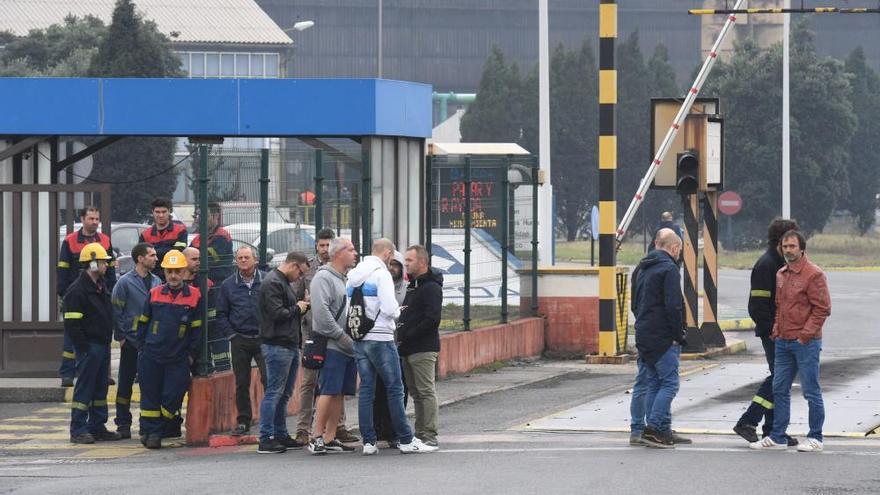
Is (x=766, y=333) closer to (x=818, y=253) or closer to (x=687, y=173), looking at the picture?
(x=687, y=173)

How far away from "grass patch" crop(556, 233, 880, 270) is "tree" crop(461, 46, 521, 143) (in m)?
6.50

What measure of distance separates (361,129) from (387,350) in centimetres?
559

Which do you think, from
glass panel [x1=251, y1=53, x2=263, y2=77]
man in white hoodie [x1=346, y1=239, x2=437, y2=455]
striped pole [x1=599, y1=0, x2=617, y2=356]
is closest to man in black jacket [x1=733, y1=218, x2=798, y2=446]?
man in white hoodie [x1=346, y1=239, x2=437, y2=455]

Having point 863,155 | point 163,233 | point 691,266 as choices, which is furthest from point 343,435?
point 863,155

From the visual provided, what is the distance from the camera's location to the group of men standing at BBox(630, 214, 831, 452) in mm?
12508

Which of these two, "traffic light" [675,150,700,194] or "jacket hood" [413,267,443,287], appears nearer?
"jacket hood" [413,267,443,287]

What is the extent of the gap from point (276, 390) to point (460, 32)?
346ft

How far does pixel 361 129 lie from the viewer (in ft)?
59.1

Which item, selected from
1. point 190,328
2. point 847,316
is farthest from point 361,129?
point 847,316

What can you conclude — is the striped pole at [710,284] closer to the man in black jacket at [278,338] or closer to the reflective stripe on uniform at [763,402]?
the reflective stripe on uniform at [763,402]

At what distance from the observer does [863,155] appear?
3211 inches

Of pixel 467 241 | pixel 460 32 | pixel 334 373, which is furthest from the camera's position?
pixel 460 32

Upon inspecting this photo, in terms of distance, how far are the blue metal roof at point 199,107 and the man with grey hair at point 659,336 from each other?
5.61 metres

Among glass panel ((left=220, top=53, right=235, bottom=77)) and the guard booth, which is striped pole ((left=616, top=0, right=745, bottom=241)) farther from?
glass panel ((left=220, top=53, right=235, bottom=77))
